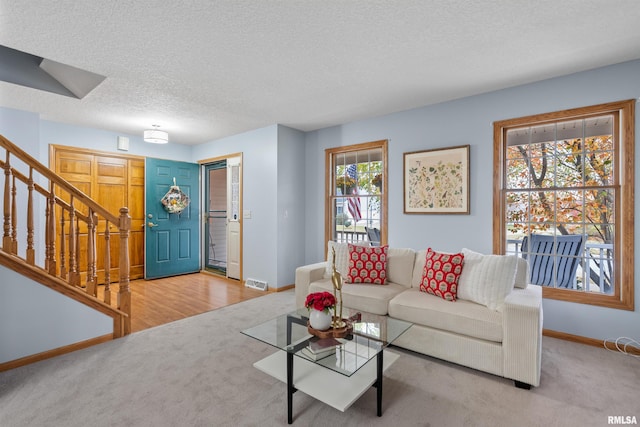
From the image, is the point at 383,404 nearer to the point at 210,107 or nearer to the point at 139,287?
the point at 210,107

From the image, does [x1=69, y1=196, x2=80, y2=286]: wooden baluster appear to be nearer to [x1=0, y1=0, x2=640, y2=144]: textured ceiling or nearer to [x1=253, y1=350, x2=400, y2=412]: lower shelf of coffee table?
[x1=0, y1=0, x2=640, y2=144]: textured ceiling

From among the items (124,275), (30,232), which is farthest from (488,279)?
(30,232)

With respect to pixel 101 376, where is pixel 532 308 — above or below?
above

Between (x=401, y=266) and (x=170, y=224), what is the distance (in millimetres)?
4216

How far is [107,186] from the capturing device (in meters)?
4.92

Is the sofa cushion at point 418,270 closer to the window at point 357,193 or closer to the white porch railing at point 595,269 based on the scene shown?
the window at point 357,193

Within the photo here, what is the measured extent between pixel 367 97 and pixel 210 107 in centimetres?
190

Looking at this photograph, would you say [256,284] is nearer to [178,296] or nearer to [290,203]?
[178,296]

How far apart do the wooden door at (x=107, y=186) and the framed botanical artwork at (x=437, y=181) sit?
4.39 metres

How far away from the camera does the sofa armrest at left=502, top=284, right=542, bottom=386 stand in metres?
2.02

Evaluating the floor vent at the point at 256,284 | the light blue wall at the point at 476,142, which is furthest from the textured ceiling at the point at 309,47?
the floor vent at the point at 256,284

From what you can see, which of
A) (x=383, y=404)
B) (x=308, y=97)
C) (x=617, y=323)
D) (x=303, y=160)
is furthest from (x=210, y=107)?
(x=617, y=323)

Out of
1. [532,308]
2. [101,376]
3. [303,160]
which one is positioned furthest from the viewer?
[303,160]

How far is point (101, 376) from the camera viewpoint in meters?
2.21
